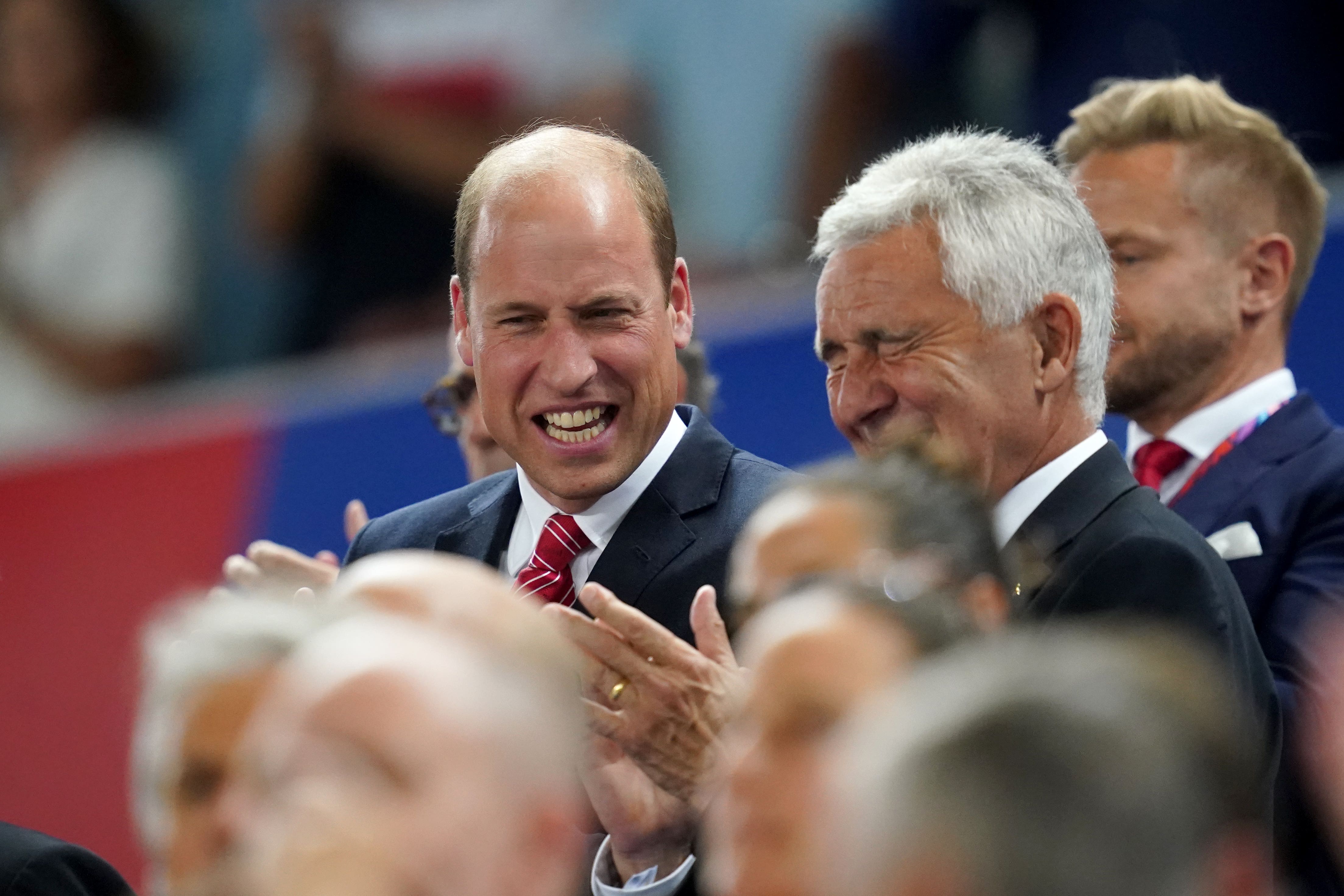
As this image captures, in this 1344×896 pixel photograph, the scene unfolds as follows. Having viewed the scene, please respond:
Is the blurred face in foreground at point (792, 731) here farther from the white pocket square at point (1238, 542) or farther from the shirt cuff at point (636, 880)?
the white pocket square at point (1238, 542)

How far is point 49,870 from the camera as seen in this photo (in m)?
1.90

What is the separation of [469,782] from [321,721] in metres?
0.09

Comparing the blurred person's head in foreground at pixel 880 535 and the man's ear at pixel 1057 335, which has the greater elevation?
the blurred person's head in foreground at pixel 880 535

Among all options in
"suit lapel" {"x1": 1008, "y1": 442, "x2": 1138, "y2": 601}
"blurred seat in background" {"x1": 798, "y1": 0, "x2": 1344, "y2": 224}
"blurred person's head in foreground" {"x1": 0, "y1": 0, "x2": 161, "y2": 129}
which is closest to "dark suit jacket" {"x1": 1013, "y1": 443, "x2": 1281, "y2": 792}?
"suit lapel" {"x1": 1008, "y1": 442, "x2": 1138, "y2": 601}

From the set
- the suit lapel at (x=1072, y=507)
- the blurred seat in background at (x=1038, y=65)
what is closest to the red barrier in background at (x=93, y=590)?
the blurred seat in background at (x=1038, y=65)

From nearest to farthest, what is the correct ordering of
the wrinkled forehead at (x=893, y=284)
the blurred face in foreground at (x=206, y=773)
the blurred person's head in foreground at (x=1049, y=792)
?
the blurred person's head in foreground at (x=1049, y=792)
the blurred face in foreground at (x=206, y=773)
the wrinkled forehead at (x=893, y=284)

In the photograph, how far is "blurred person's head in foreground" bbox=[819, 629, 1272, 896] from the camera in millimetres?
881

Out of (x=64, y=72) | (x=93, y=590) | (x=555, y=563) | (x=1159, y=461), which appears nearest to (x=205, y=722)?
(x=555, y=563)

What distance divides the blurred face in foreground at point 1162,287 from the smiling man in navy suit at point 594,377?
2.19 ft

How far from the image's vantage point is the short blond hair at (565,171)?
2199 mm

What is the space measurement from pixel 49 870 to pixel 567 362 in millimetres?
749

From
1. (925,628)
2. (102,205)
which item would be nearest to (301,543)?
(102,205)

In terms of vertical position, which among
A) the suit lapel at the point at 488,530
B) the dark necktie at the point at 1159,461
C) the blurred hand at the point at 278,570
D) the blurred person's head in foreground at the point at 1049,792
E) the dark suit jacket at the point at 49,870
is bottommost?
the dark suit jacket at the point at 49,870

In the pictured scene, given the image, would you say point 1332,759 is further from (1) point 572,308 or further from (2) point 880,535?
(1) point 572,308
